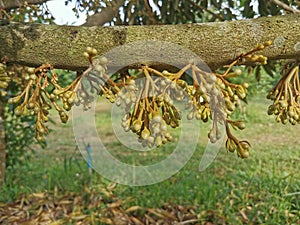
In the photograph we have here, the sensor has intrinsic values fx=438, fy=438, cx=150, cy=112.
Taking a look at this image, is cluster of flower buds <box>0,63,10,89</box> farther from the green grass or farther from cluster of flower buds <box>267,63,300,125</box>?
the green grass

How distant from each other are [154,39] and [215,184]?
109 inches

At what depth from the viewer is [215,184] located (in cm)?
350

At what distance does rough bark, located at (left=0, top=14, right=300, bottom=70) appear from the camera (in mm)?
875

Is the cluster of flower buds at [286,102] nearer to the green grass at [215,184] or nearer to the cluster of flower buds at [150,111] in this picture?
the cluster of flower buds at [150,111]

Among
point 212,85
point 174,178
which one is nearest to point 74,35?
point 212,85

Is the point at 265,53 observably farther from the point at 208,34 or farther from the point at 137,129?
the point at 137,129

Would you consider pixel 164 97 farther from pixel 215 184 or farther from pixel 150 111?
pixel 215 184

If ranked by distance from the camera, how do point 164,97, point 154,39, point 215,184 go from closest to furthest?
point 164,97, point 154,39, point 215,184

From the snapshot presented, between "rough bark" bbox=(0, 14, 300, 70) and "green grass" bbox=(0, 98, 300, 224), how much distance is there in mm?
945

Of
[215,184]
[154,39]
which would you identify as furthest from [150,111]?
[215,184]

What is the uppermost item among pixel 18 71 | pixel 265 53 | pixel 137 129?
pixel 18 71

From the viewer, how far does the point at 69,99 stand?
0.72 m

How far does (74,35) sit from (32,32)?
0.29 ft

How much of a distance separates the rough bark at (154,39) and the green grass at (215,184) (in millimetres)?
945
